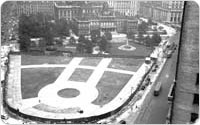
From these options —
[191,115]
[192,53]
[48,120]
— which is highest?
[192,53]

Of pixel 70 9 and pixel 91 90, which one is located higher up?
pixel 70 9

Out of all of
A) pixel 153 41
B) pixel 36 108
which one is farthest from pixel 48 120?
pixel 153 41

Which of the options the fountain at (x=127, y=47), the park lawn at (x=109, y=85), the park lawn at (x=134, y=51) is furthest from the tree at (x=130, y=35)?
the park lawn at (x=109, y=85)

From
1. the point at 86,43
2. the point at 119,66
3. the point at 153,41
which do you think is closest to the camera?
the point at 119,66

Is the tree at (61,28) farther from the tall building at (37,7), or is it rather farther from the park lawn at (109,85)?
the park lawn at (109,85)

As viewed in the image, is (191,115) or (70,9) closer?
(191,115)

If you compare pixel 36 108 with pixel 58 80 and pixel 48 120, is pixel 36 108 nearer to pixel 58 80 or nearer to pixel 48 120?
pixel 48 120

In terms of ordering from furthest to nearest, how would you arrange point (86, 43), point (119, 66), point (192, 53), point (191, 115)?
1. point (86, 43)
2. point (119, 66)
3. point (191, 115)
4. point (192, 53)

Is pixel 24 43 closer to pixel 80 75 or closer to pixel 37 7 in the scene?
pixel 80 75
